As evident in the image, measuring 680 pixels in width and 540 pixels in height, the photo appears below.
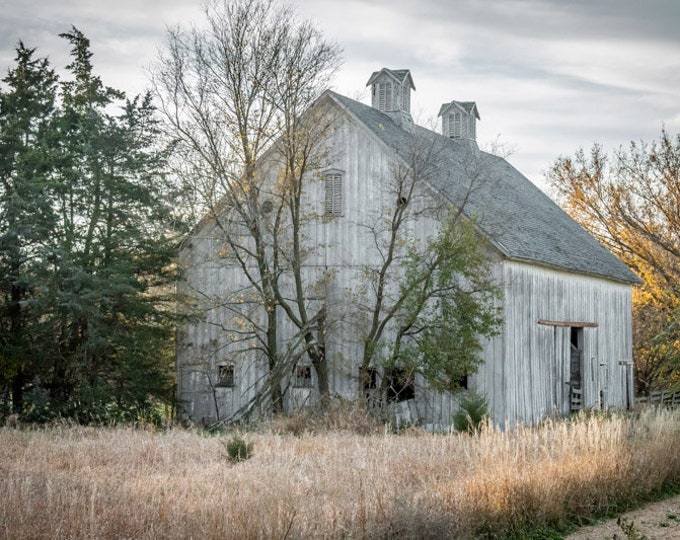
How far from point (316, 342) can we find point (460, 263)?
13.3ft

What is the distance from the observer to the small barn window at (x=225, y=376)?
82.8ft

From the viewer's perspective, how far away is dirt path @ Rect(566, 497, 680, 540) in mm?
10414

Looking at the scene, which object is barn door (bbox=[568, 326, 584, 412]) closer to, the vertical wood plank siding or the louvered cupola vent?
the vertical wood plank siding

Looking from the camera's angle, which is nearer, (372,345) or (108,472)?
(108,472)

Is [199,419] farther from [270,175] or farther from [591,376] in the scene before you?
[591,376]

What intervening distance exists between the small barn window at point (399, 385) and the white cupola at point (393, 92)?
361 inches

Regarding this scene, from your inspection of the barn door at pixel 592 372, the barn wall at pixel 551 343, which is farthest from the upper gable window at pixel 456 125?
the barn door at pixel 592 372

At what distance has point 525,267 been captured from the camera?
23453mm

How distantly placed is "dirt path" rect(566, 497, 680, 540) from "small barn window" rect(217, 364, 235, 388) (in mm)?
14691

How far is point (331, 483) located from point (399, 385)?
1329cm

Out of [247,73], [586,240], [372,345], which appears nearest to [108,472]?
[372,345]

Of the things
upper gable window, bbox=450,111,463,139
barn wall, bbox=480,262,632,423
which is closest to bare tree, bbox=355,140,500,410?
barn wall, bbox=480,262,632,423

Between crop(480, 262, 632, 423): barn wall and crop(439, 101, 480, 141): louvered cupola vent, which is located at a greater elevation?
crop(439, 101, 480, 141): louvered cupola vent

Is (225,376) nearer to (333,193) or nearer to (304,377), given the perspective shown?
(304,377)
